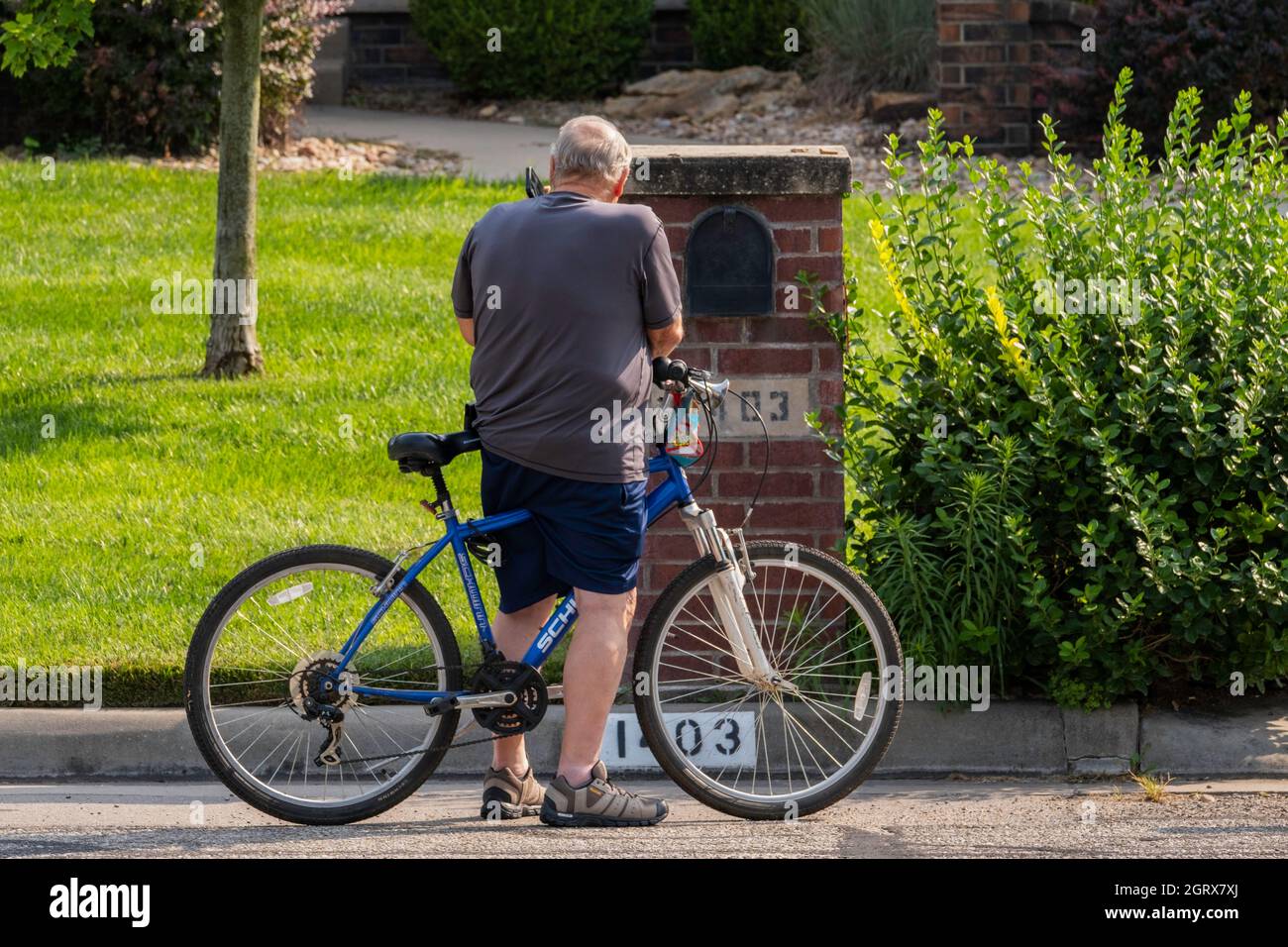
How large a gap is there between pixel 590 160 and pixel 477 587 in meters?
1.15

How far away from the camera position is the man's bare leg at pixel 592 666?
4.70m

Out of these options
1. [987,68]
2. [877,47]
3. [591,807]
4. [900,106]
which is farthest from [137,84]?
[591,807]

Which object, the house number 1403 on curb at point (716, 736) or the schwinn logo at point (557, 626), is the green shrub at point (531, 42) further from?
the schwinn logo at point (557, 626)

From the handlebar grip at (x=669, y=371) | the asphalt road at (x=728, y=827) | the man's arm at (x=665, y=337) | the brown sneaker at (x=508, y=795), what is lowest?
the asphalt road at (x=728, y=827)

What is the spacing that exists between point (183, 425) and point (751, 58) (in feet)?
34.0

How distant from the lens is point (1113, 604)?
17.9 ft

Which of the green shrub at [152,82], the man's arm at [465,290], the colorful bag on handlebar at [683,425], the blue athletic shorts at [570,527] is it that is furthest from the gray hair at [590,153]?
the green shrub at [152,82]

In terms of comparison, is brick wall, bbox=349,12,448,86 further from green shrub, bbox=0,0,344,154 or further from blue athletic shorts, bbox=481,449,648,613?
blue athletic shorts, bbox=481,449,648,613

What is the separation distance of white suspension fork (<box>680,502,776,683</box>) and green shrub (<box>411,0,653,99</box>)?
39.1 feet

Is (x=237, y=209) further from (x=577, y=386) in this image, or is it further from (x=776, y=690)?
(x=776, y=690)

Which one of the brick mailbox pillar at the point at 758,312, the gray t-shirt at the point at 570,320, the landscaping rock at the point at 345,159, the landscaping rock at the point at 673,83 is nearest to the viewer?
the gray t-shirt at the point at 570,320

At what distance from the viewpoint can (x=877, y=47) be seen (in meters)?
15.1

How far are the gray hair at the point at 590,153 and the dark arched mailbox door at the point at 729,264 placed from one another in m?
0.87
